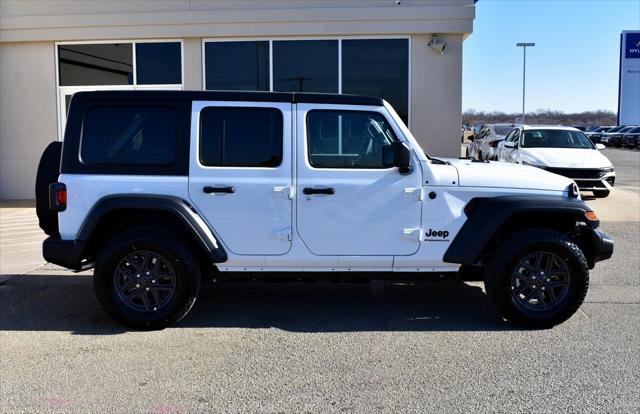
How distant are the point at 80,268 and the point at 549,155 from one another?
10.8m

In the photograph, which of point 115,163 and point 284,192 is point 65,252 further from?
point 284,192

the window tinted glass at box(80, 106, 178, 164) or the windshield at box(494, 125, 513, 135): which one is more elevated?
the windshield at box(494, 125, 513, 135)

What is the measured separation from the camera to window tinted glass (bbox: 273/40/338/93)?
1236 cm

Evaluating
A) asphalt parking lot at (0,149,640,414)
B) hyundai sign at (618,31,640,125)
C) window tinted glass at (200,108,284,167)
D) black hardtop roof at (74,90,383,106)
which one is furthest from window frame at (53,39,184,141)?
hyundai sign at (618,31,640,125)

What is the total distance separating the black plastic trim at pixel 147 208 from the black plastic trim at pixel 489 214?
2.08 meters

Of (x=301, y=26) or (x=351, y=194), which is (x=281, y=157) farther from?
(x=301, y=26)

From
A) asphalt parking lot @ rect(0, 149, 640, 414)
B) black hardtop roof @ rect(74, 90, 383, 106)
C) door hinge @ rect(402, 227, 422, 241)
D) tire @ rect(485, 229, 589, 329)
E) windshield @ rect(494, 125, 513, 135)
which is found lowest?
asphalt parking lot @ rect(0, 149, 640, 414)

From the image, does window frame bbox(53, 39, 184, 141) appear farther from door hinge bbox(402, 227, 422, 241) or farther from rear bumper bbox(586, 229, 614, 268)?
rear bumper bbox(586, 229, 614, 268)

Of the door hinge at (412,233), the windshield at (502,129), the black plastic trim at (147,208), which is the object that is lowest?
the door hinge at (412,233)

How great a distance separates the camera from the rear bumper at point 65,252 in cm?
527

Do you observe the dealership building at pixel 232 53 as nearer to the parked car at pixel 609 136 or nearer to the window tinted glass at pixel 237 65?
the window tinted glass at pixel 237 65

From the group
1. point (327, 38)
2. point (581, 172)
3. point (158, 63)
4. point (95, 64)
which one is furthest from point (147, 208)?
point (581, 172)

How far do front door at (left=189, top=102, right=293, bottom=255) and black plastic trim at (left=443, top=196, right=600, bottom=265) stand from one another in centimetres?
148

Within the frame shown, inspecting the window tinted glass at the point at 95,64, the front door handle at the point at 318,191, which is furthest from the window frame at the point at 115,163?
the window tinted glass at the point at 95,64
